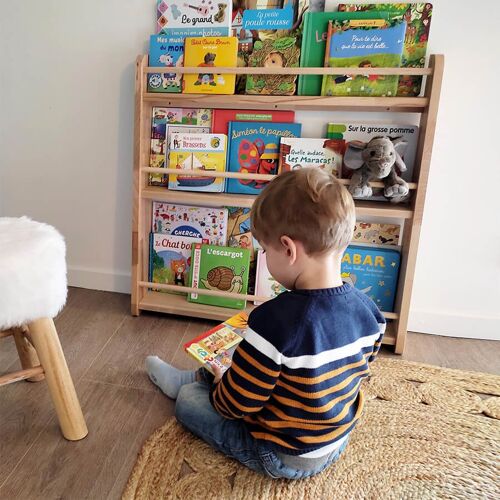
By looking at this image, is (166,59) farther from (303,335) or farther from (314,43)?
(303,335)

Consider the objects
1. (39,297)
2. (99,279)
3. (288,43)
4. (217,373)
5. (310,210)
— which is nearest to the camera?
(310,210)

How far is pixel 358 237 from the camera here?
1.52m

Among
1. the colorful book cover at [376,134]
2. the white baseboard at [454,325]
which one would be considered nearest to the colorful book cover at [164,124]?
the colorful book cover at [376,134]

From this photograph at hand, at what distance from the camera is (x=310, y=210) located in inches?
27.5

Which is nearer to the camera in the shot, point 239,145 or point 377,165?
point 377,165

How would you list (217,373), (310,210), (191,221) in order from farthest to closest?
1. (191,221)
2. (217,373)
3. (310,210)

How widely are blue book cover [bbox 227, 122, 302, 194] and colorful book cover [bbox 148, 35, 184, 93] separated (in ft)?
0.79

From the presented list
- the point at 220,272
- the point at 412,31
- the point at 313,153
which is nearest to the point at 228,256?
the point at 220,272

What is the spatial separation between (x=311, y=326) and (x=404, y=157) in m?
0.92

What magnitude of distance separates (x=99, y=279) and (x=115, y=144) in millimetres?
579

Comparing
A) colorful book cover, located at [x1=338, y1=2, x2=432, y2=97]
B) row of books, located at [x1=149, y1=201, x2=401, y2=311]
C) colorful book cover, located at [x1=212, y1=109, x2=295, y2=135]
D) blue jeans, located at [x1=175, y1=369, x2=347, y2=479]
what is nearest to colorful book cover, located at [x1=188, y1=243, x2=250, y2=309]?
row of books, located at [x1=149, y1=201, x2=401, y2=311]

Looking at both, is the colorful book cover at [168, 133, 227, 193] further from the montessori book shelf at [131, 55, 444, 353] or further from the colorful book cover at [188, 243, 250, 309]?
the colorful book cover at [188, 243, 250, 309]

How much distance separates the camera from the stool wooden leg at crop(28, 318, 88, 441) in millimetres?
918

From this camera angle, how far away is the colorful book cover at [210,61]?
1.39 m
